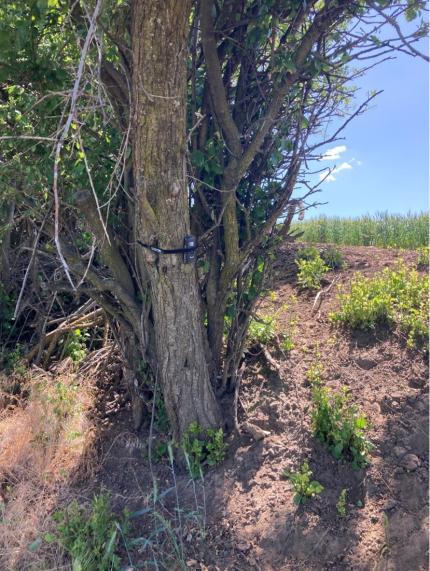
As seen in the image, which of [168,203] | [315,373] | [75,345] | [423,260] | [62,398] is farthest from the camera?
[423,260]

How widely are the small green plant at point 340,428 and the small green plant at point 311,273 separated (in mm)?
1754

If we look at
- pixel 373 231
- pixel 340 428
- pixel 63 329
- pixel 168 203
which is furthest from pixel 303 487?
pixel 373 231

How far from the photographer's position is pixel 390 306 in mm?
3883

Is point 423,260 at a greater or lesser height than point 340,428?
greater

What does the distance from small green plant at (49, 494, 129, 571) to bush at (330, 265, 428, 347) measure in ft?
7.03

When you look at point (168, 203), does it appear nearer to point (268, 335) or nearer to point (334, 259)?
point (268, 335)

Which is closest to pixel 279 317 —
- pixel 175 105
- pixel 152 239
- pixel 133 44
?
pixel 152 239

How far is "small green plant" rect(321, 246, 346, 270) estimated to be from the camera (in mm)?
5180

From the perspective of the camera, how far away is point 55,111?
10.0 ft

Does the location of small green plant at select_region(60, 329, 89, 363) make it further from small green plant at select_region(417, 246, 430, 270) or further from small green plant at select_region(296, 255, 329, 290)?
small green plant at select_region(417, 246, 430, 270)

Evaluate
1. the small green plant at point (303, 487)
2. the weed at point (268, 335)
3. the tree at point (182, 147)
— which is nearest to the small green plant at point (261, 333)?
the weed at point (268, 335)

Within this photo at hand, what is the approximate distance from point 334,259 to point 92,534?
3.46m

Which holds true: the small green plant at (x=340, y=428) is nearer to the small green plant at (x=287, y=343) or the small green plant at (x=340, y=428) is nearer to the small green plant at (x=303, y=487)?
the small green plant at (x=303, y=487)

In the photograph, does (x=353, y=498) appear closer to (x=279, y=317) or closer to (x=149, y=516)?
(x=149, y=516)
